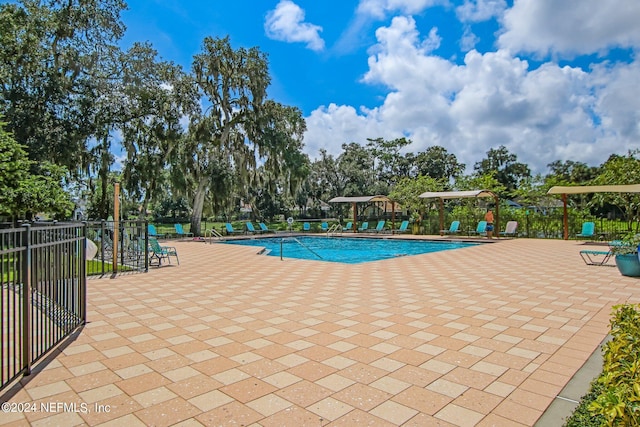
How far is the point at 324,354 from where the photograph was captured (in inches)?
132

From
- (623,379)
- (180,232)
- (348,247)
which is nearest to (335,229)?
(348,247)

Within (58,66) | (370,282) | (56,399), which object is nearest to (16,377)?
(56,399)

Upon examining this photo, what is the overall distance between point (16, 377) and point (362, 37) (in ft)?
46.4

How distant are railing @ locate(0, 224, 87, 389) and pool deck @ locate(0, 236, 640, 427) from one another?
168 millimetres

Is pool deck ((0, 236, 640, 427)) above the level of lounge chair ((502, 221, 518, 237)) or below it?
below

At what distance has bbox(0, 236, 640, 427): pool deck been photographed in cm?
239

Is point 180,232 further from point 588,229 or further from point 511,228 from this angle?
point 588,229

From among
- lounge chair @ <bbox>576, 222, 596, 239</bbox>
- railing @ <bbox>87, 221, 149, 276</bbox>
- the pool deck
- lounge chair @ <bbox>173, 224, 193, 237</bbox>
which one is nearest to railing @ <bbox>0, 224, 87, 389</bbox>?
the pool deck

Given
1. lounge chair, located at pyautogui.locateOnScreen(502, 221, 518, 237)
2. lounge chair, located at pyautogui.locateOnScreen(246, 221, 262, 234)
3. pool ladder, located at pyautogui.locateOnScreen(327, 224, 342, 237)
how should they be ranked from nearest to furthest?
lounge chair, located at pyautogui.locateOnScreen(502, 221, 518, 237) < lounge chair, located at pyautogui.locateOnScreen(246, 221, 262, 234) < pool ladder, located at pyautogui.locateOnScreen(327, 224, 342, 237)

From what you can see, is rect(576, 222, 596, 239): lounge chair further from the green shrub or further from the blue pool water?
the green shrub

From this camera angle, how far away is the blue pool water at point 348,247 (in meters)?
14.8

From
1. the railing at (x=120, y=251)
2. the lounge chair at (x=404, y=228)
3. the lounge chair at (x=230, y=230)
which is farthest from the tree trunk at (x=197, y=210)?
the lounge chair at (x=404, y=228)

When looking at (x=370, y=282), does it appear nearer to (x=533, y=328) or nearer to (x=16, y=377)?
(x=533, y=328)

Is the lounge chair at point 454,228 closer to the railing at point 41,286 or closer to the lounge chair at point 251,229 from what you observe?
the lounge chair at point 251,229
